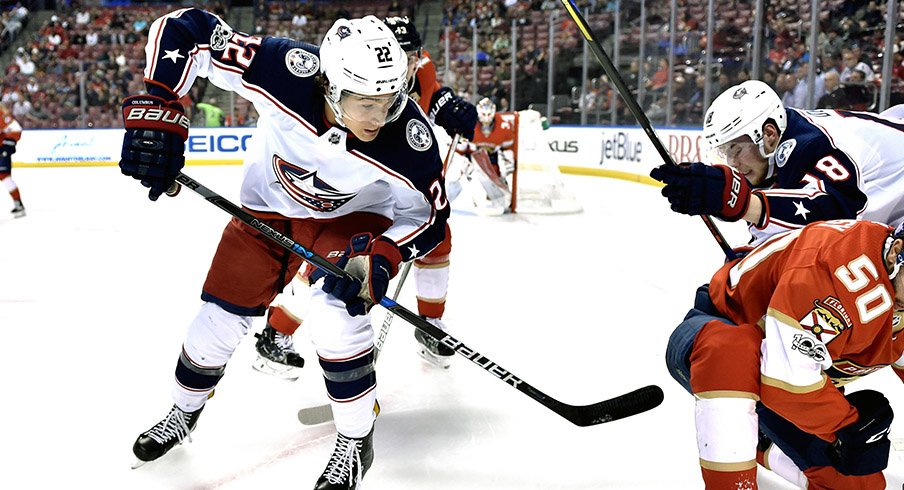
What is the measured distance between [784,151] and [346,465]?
132 cm

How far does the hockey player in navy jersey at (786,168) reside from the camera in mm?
1825

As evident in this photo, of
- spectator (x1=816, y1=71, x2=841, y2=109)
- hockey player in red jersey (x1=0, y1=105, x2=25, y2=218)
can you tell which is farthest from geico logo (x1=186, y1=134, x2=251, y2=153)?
spectator (x1=816, y1=71, x2=841, y2=109)

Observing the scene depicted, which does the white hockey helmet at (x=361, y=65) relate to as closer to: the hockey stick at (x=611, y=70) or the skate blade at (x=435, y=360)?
the hockey stick at (x=611, y=70)

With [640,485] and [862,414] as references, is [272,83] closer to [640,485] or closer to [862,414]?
[640,485]

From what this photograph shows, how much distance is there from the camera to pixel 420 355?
123 inches

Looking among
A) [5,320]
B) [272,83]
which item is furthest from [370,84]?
[5,320]

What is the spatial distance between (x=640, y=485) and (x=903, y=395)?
1136 millimetres

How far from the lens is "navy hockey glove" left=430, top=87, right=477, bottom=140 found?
3146 millimetres

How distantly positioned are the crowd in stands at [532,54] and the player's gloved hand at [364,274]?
4.89m

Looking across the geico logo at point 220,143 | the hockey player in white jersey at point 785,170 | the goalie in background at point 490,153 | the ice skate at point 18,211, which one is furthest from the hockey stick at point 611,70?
the geico logo at point 220,143

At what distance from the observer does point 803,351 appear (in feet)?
4.71

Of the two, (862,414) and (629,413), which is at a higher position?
(862,414)

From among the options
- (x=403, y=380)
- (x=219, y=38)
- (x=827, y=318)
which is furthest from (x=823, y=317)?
(x=403, y=380)

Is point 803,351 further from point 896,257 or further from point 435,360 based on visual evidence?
point 435,360
